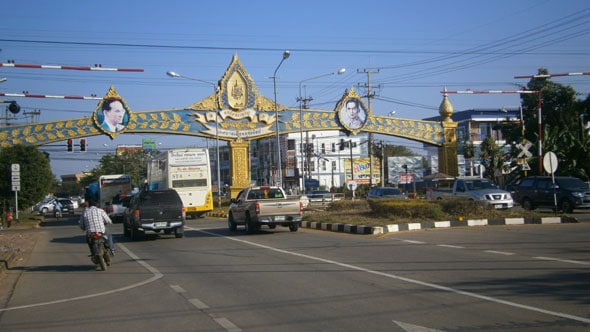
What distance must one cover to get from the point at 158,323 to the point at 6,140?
33.4 meters

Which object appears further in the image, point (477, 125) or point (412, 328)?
point (477, 125)

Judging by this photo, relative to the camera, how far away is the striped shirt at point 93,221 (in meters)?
13.9

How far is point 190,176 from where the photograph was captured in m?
36.8

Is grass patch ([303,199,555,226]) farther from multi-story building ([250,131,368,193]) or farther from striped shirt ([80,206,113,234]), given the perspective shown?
multi-story building ([250,131,368,193])

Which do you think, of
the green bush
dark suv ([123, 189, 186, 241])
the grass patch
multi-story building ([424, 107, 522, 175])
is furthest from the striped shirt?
multi-story building ([424, 107, 522, 175])

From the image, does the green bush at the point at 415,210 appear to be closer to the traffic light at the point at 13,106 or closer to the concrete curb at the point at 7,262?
the concrete curb at the point at 7,262

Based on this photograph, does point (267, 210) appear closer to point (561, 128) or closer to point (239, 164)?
point (239, 164)

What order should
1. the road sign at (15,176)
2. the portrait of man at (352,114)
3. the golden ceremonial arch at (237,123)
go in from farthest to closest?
the portrait of man at (352,114) < the golden ceremonial arch at (237,123) < the road sign at (15,176)

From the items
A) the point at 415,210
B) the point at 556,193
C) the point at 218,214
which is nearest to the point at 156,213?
the point at 415,210

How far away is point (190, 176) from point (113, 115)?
259 inches

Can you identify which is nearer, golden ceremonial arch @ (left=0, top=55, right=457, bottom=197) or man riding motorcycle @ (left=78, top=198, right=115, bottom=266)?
man riding motorcycle @ (left=78, top=198, right=115, bottom=266)

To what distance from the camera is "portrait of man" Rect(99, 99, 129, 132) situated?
37.8 meters

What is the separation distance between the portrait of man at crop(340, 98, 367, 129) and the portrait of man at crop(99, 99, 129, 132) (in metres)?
15.5

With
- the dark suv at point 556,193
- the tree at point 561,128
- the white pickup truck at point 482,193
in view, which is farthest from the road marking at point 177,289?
the tree at point 561,128
